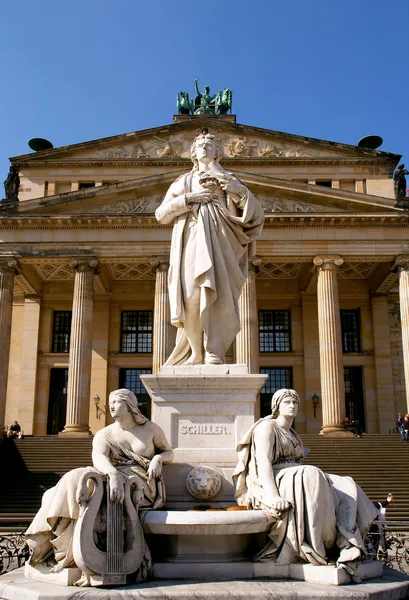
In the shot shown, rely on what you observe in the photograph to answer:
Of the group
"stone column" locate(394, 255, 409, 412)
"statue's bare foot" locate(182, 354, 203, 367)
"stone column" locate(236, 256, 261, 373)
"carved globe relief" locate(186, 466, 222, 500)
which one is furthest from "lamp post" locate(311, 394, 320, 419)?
"carved globe relief" locate(186, 466, 222, 500)

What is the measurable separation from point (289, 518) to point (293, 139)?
4051cm

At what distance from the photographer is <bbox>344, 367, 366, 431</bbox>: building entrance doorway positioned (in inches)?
1647

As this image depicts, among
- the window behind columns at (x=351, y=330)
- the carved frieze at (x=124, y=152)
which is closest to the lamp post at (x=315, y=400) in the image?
Answer: the window behind columns at (x=351, y=330)

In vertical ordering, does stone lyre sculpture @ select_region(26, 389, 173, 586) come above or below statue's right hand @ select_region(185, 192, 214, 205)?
below

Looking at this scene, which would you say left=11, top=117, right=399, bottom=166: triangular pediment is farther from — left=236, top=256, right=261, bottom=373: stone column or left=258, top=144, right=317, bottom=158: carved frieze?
left=236, top=256, right=261, bottom=373: stone column

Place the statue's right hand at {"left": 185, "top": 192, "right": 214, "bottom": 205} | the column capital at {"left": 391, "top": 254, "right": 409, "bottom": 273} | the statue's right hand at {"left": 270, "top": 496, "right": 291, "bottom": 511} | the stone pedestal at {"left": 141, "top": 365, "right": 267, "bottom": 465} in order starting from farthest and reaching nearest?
the column capital at {"left": 391, "top": 254, "right": 409, "bottom": 273}
the statue's right hand at {"left": 185, "top": 192, "right": 214, "bottom": 205}
the stone pedestal at {"left": 141, "top": 365, "right": 267, "bottom": 465}
the statue's right hand at {"left": 270, "top": 496, "right": 291, "bottom": 511}

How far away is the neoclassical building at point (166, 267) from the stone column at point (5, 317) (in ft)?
0.29

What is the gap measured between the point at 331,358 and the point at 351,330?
9057 mm

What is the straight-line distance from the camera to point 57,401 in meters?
41.9

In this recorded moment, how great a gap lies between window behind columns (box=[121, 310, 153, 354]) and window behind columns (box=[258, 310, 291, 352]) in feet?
24.7

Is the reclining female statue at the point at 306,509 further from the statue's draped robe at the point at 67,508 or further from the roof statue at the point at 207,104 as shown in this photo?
the roof statue at the point at 207,104

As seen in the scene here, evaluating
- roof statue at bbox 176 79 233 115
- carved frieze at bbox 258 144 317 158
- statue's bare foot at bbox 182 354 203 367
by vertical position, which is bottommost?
statue's bare foot at bbox 182 354 203 367

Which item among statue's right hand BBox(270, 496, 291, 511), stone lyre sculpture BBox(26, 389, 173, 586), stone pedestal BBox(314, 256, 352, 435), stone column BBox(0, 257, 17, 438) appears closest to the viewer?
stone lyre sculpture BBox(26, 389, 173, 586)

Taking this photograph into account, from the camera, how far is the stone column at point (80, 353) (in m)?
33.7
